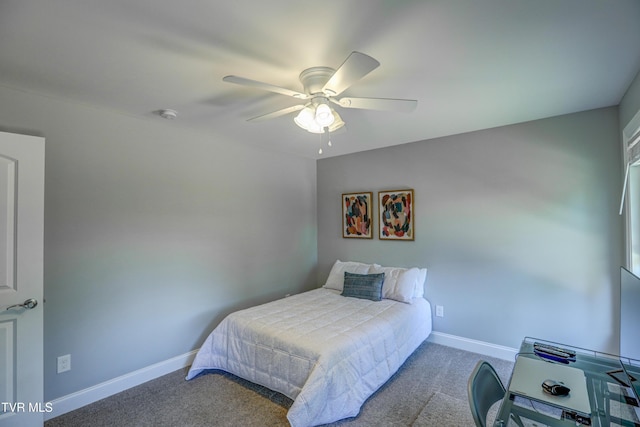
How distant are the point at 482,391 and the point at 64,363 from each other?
289 centimetres

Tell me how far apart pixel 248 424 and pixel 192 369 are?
0.85 m

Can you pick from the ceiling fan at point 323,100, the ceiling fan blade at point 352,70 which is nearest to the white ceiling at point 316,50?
the ceiling fan at point 323,100

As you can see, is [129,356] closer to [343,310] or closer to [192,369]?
[192,369]

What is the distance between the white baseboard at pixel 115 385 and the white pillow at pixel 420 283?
8.11 feet

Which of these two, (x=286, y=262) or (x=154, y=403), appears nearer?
(x=154, y=403)

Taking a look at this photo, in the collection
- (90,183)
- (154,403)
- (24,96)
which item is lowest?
(154,403)

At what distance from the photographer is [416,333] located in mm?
3035

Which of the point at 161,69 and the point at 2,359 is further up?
the point at 161,69

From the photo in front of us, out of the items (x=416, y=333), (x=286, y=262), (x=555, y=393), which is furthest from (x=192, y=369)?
(x=555, y=393)

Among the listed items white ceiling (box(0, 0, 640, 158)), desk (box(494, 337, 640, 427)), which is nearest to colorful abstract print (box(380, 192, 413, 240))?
white ceiling (box(0, 0, 640, 158))

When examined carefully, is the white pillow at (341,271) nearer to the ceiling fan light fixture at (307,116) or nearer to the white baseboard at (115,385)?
the white baseboard at (115,385)

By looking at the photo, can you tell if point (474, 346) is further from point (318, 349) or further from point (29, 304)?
point (29, 304)

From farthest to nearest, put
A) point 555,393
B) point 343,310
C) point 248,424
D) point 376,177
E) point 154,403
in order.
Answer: point 376,177
point 343,310
point 154,403
point 248,424
point 555,393

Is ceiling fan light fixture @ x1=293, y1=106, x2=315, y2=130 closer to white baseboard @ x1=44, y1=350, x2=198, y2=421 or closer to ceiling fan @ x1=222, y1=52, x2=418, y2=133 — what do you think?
ceiling fan @ x1=222, y1=52, x2=418, y2=133
